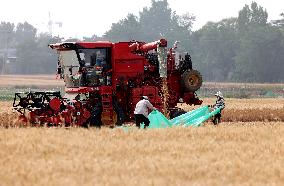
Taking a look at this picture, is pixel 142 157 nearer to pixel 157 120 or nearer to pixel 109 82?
pixel 157 120

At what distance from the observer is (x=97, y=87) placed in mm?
24125

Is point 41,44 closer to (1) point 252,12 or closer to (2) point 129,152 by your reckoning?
(1) point 252,12

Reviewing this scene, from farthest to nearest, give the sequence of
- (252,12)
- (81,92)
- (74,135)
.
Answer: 1. (252,12)
2. (81,92)
3. (74,135)

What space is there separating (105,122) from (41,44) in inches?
4864

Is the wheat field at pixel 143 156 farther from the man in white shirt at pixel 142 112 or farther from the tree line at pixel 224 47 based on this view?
the tree line at pixel 224 47

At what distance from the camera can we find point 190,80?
25328 mm

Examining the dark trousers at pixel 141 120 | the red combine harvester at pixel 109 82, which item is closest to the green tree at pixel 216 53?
the red combine harvester at pixel 109 82

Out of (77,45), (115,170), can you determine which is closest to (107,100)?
(77,45)

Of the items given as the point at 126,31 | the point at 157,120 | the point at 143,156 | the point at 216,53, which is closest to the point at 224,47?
the point at 216,53

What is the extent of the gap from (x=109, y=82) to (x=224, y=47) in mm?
96788

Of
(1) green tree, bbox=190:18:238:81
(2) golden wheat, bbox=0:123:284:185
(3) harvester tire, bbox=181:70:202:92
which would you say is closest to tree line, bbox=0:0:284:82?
(1) green tree, bbox=190:18:238:81

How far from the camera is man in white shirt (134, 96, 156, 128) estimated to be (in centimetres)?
2153

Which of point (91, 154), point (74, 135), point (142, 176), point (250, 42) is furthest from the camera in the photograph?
point (250, 42)

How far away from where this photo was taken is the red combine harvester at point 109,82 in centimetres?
2381
